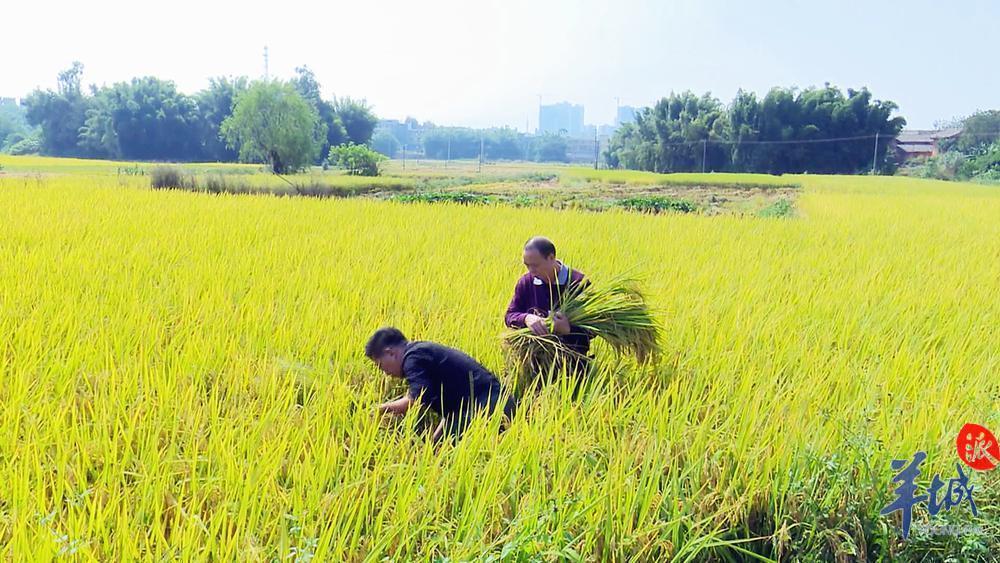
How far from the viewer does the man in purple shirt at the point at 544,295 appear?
2.61 meters

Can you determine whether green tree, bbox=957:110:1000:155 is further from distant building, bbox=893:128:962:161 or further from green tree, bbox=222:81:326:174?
green tree, bbox=222:81:326:174

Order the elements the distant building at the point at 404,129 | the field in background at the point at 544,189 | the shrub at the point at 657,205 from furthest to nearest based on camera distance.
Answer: the distant building at the point at 404,129, the shrub at the point at 657,205, the field in background at the point at 544,189

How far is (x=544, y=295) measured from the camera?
280cm

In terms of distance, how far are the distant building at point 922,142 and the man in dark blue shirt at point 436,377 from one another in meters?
51.2

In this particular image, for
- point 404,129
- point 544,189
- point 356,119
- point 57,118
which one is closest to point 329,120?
point 356,119

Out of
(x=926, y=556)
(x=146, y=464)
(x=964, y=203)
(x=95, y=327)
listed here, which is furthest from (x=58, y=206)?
(x=964, y=203)

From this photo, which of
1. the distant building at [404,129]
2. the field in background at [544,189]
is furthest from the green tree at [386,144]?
the field in background at [544,189]

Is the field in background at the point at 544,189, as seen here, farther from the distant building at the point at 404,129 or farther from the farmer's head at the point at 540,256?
the distant building at the point at 404,129

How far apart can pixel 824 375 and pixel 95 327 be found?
304 centimetres

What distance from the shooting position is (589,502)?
1641 millimetres

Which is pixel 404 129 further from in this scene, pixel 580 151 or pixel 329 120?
pixel 329 120

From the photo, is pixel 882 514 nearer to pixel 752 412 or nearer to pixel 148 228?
pixel 752 412

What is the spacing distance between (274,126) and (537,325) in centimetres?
2681

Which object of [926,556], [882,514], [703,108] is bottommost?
[926,556]
